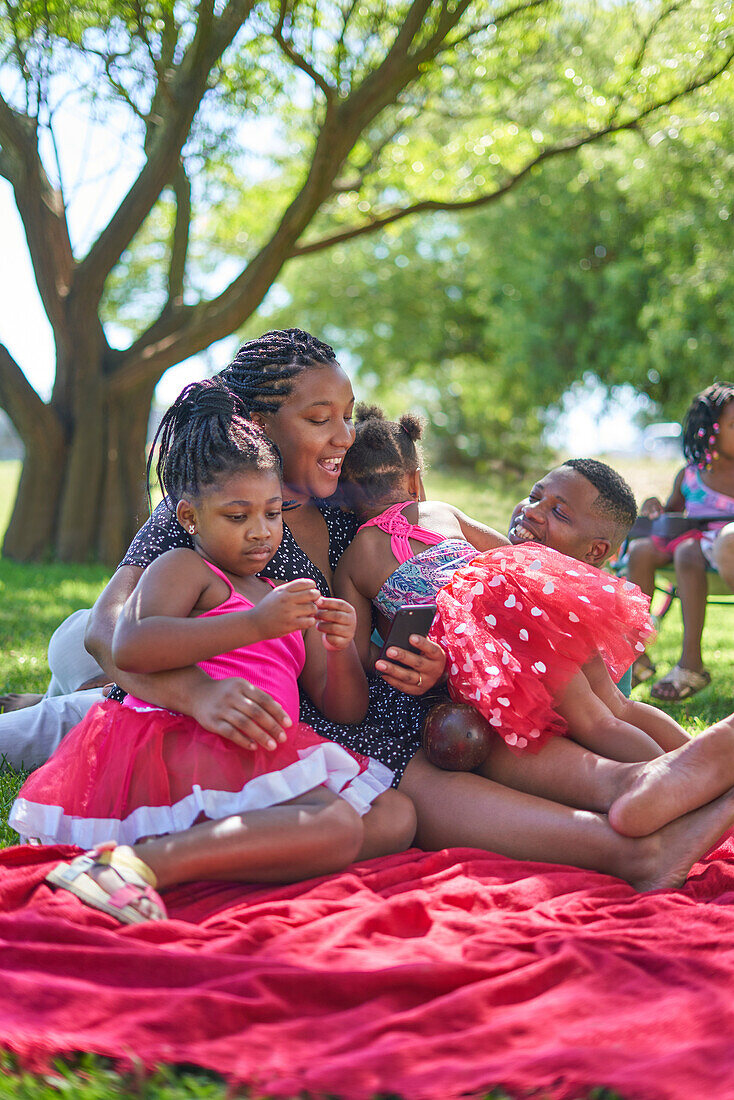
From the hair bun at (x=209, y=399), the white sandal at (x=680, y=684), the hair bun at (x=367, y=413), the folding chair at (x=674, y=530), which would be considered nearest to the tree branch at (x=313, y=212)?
the folding chair at (x=674, y=530)

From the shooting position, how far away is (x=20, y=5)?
7707 mm

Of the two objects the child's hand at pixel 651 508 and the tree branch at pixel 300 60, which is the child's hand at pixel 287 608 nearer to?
the child's hand at pixel 651 508

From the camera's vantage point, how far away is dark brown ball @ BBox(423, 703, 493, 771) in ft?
8.50

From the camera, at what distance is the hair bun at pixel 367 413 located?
11.2 feet

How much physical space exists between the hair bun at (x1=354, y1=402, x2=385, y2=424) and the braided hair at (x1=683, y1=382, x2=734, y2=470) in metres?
2.65

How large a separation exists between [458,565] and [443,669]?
1.44ft

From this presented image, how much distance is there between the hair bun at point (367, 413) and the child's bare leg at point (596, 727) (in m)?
1.26

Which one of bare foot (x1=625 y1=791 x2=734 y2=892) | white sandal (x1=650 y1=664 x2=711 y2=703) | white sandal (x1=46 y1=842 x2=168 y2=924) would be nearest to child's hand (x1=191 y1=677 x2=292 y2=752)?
white sandal (x1=46 y1=842 x2=168 y2=924)

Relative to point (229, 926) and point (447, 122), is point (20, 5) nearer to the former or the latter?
point (447, 122)

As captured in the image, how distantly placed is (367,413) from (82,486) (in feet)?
22.7

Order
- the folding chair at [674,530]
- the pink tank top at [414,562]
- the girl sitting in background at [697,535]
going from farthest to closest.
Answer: the folding chair at [674,530]
the girl sitting in background at [697,535]
the pink tank top at [414,562]

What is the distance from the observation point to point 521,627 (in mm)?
2670

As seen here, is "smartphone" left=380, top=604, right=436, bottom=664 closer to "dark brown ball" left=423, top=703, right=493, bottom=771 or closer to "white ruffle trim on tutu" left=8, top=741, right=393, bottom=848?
"dark brown ball" left=423, top=703, right=493, bottom=771

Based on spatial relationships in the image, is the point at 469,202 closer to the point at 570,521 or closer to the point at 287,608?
the point at 570,521
